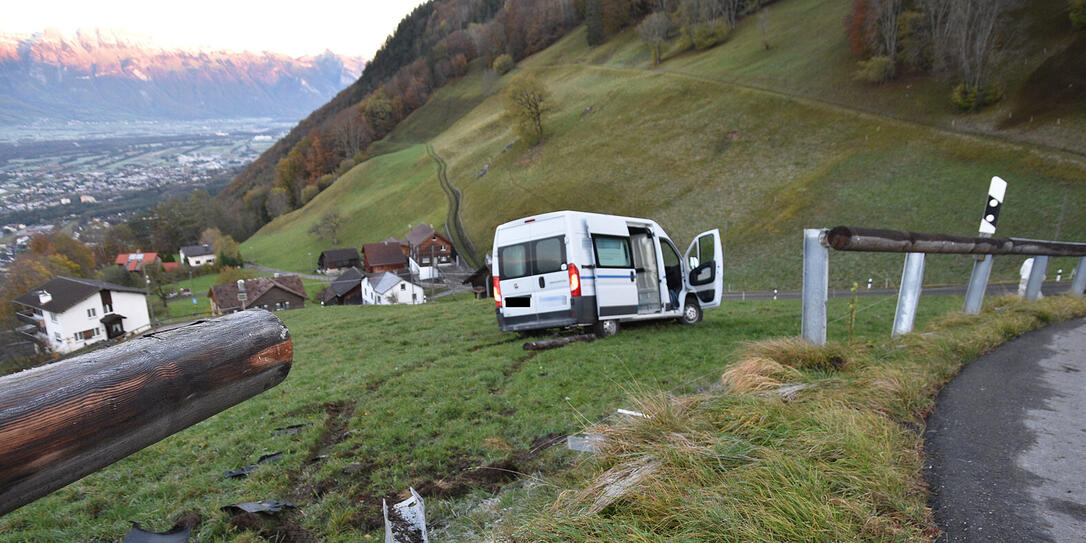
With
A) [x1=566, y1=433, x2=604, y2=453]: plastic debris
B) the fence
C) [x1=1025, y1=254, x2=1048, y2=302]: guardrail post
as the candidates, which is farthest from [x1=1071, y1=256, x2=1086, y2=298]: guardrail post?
[x1=566, y1=433, x2=604, y2=453]: plastic debris

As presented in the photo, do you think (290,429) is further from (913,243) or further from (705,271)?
(705,271)

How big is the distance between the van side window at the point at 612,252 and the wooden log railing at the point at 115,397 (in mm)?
8718

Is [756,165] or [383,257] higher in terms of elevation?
[756,165]

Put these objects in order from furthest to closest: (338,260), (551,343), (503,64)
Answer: (503,64), (338,260), (551,343)

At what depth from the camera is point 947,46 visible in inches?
1699

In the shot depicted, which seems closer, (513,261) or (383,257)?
(513,261)

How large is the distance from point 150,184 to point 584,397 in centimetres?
21204

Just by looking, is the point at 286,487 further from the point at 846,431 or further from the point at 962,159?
the point at 962,159

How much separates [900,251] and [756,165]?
44656 millimetres

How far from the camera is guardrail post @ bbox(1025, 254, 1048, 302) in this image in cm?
1140

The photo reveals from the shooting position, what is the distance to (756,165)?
45969mm

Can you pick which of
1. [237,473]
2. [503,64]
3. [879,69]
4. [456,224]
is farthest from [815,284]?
[503,64]

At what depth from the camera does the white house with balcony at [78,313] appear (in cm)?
4194

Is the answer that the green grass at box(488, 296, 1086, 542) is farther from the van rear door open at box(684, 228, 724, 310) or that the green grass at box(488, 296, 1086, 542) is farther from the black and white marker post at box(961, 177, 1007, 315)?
the van rear door open at box(684, 228, 724, 310)
